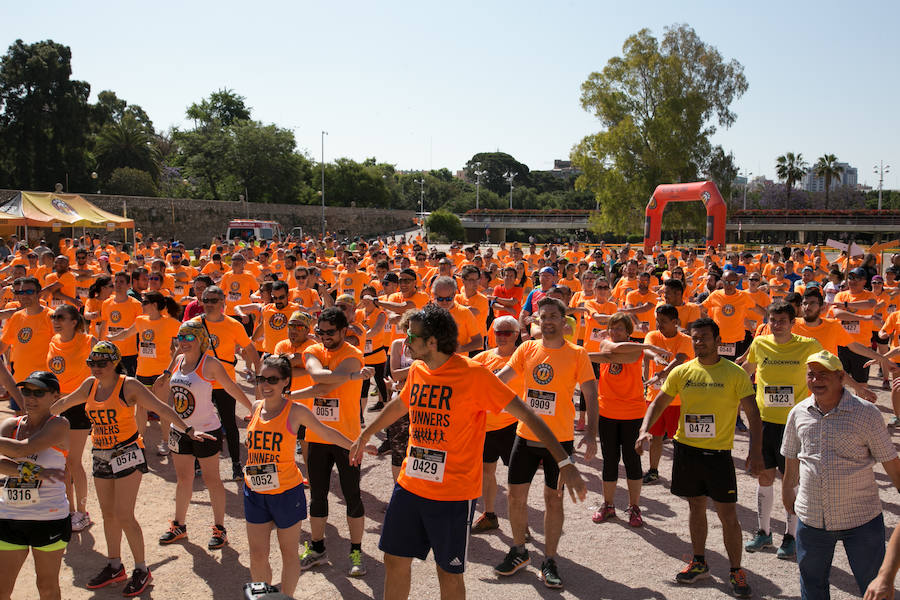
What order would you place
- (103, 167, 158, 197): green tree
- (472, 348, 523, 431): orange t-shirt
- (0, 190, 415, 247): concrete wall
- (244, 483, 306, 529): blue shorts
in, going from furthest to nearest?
(103, 167, 158, 197): green tree
(0, 190, 415, 247): concrete wall
(472, 348, 523, 431): orange t-shirt
(244, 483, 306, 529): blue shorts

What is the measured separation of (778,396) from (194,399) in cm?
457

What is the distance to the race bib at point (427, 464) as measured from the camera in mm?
3541

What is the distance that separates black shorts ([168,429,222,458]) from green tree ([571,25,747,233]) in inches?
1613

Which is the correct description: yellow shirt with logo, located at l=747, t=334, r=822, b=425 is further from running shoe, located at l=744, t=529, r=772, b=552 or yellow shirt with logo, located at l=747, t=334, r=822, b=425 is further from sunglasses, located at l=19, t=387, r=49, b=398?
sunglasses, located at l=19, t=387, r=49, b=398

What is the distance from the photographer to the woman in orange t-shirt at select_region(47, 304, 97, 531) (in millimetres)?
5695

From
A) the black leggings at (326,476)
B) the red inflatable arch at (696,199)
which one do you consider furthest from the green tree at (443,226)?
the black leggings at (326,476)

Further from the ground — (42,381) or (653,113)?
(653,113)

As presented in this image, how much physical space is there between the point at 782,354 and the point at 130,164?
193ft

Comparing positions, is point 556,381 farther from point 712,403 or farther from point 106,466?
point 106,466

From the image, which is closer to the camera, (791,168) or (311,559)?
(311,559)

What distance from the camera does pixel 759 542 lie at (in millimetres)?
5262

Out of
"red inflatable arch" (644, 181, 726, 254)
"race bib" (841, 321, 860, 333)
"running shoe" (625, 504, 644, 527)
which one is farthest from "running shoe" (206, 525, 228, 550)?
"red inflatable arch" (644, 181, 726, 254)

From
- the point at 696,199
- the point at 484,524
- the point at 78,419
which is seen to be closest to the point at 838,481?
the point at 484,524

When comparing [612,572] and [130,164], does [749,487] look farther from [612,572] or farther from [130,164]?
[130,164]
